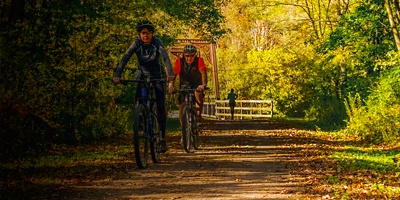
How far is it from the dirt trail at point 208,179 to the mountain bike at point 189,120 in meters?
0.26

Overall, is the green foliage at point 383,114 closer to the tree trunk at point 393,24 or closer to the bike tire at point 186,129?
the tree trunk at point 393,24

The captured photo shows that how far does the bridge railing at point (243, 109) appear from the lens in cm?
4341

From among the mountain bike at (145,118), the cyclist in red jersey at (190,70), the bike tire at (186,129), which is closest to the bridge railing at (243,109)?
the cyclist in red jersey at (190,70)

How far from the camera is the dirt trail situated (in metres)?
8.59

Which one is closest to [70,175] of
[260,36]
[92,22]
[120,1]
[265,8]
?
[92,22]

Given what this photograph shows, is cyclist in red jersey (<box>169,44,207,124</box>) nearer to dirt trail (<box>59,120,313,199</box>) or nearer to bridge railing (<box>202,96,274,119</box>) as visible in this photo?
dirt trail (<box>59,120,313,199</box>)

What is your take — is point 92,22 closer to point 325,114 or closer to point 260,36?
point 325,114

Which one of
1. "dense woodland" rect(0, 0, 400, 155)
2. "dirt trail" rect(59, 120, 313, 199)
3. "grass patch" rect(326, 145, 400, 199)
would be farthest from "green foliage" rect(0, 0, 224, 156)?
"grass patch" rect(326, 145, 400, 199)

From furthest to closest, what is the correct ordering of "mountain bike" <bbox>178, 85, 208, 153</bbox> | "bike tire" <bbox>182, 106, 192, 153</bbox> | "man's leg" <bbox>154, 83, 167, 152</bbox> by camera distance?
"mountain bike" <bbox>178, 85, 208, 153</bbox>, "bike tire" <bbox>182, 106, 192, 153</bbox>, "man's leg" <bbox>154, 83, 167, 152</bbox>

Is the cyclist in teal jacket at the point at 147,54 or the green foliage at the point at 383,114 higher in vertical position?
the cyclist in teal jacket at the point at 147,54

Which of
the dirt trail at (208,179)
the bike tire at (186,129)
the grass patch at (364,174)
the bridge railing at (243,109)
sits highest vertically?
the bike tire at (186,129)

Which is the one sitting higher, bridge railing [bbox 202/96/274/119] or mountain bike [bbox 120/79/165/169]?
mountain bike [bbox 120/79/165/169]

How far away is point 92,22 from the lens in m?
16.4

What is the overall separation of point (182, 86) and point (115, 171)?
135 inches
